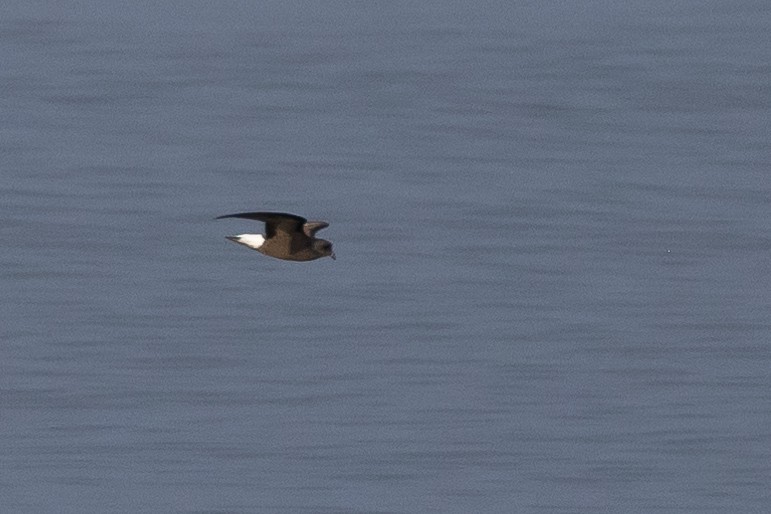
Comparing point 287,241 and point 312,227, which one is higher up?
point 312,227

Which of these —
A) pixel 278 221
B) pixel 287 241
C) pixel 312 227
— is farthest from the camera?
pixel 312 227

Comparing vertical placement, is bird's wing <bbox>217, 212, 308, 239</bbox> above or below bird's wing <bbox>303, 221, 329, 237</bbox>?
below

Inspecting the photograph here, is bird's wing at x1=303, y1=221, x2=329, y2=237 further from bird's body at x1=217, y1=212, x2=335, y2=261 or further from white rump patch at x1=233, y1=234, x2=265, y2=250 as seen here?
white rump patch at x1=233, y1=234, x2=265, y2=250

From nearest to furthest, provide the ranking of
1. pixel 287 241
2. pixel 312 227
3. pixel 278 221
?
pixel 278 221
pixel 287 241
pixel 312 227

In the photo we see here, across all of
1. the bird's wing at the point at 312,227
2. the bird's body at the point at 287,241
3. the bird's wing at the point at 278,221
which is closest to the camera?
the bird's wing at the point at 278,221

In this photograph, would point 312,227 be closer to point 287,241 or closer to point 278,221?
point 287,241

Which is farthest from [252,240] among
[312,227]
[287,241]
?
[312,227]

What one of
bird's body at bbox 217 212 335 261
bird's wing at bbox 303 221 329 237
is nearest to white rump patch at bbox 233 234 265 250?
bird's body at bbox 217 212 335 261

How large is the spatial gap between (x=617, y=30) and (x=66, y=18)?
1005cm

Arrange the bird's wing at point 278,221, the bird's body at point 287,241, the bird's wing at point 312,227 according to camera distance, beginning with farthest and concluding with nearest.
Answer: the bird's wing at point 312,227 → the bird's body at point 287,241 → the bird's wing at point 278,221

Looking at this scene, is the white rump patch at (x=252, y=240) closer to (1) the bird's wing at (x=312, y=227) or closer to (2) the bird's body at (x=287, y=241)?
(2) the bird's body at (x=287, y=241)

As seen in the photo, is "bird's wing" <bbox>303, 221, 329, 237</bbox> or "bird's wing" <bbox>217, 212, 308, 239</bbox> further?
"bird's wing" <bbox>303, 221, 329, 237</bbox>

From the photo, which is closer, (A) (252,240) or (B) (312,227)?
(A) (252,240)

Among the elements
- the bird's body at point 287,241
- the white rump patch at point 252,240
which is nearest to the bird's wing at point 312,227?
the bird's body at point 287,241
